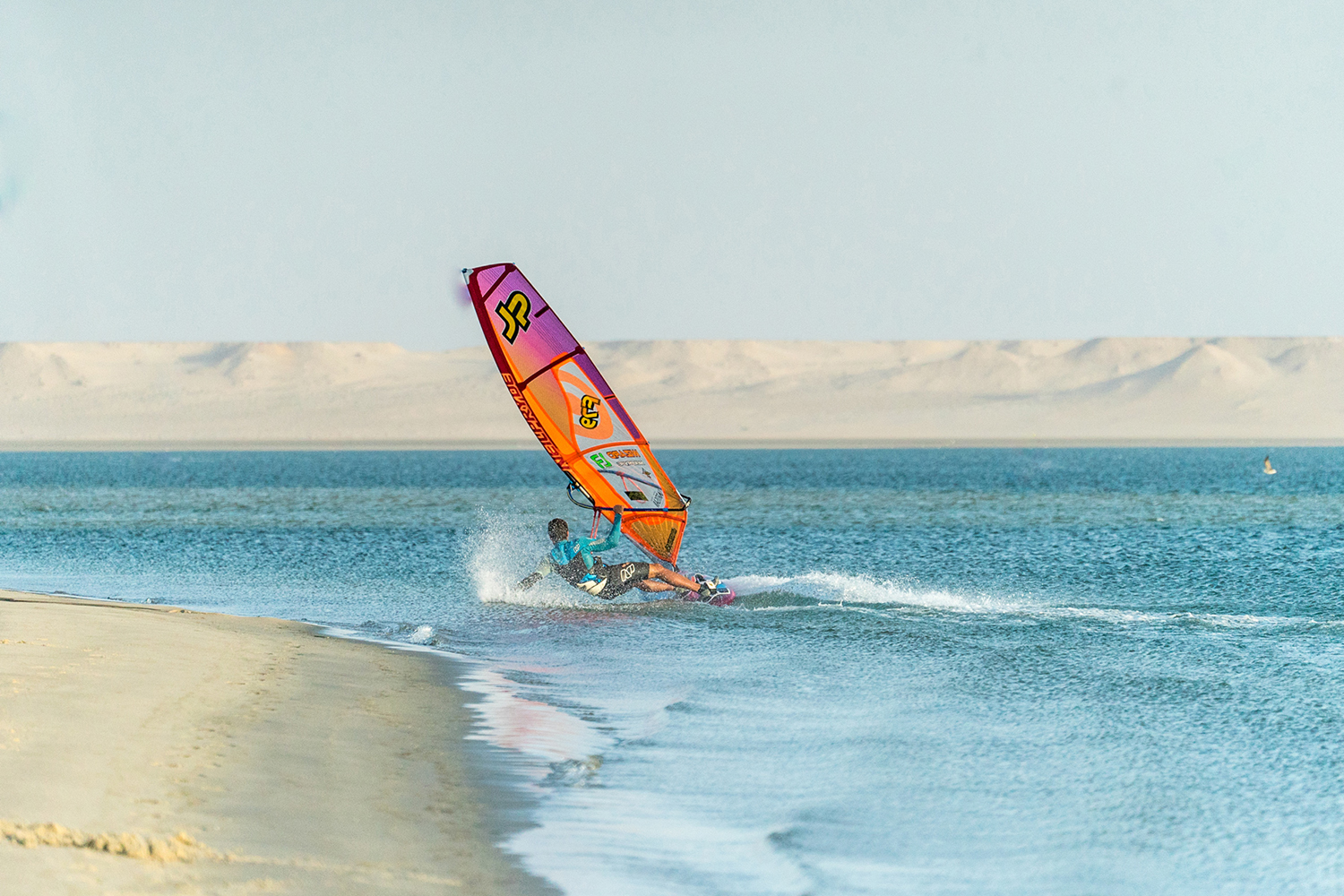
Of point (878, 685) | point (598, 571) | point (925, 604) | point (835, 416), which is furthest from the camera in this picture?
point (835, 416)

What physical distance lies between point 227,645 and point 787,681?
682 centimetres

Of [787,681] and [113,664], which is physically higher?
[113,664]

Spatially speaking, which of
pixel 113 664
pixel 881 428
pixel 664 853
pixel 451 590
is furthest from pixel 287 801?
pixel 881 428

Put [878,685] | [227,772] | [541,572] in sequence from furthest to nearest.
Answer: [541,572]
[878,685]
[227,772]

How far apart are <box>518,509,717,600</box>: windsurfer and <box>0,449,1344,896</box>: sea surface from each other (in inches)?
19.8

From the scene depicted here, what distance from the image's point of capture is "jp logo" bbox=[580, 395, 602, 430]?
2103 cm

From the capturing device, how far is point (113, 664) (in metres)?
13.0

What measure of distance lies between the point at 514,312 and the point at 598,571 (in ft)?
14.5

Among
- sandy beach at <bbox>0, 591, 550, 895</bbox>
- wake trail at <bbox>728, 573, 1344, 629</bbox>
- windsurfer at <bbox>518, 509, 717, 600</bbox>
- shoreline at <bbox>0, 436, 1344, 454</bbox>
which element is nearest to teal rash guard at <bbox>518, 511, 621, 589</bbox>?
windsurfer at <bbox>518, 509, 717, 600</bbox>

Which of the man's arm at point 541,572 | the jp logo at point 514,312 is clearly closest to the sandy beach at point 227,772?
the man's arm at point 541,572

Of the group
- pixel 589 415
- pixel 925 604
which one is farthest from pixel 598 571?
pixel 925 604

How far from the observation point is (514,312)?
2041cm

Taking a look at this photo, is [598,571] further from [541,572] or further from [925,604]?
[925,604]

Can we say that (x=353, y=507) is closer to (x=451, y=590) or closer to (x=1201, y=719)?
(x=451, y=590)
